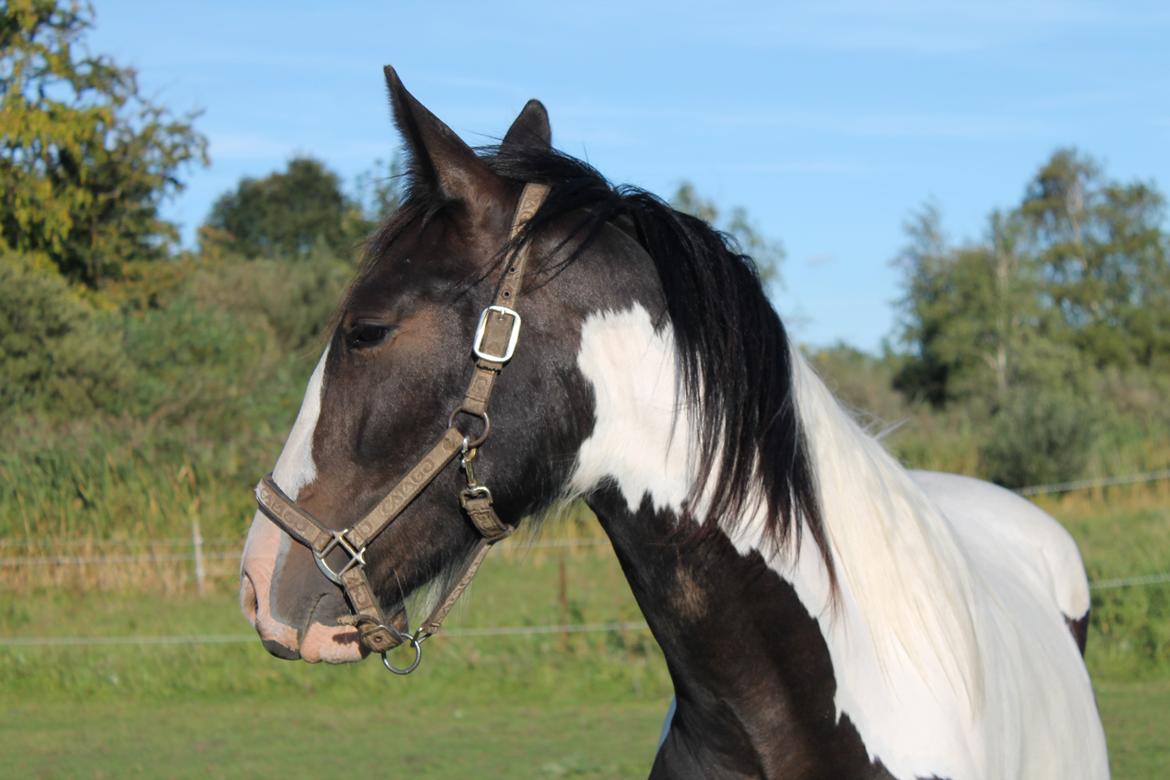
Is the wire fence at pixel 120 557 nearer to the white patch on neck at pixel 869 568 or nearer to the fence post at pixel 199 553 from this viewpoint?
the fence post at pixel 199 553

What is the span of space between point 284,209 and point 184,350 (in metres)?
28.5

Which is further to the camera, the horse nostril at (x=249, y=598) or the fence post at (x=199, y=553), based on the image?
the fence post at (x=199, y=553)

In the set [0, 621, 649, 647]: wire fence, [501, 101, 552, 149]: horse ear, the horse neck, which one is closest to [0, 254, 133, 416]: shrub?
[0, 621, 649, 647]: wire fence

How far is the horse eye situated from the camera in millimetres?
1953

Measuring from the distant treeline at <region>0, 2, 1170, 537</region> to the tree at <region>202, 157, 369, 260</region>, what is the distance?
1211 cm

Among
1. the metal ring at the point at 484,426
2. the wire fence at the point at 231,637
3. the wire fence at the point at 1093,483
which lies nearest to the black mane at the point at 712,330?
the metal ring at the point at 484,426

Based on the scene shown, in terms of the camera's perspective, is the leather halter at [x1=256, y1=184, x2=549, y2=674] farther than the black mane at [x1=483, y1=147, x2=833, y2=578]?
No

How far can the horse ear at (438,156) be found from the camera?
1.90 m

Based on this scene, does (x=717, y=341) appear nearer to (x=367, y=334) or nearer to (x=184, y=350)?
(x=367, y=334)

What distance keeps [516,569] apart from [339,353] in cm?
1252

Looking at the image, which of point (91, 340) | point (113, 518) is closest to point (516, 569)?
point (113, 518)

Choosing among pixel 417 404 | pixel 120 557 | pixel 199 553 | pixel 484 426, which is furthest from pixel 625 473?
pixel 120 557

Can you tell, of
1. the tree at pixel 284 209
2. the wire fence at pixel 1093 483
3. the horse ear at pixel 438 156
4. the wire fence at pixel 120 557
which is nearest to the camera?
the horse ear at pixel 438 156

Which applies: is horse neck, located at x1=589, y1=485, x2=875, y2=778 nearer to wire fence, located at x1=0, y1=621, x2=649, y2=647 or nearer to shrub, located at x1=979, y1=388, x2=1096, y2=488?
wire fence, located at x1=0, y1=621, x2=649, y2=647
